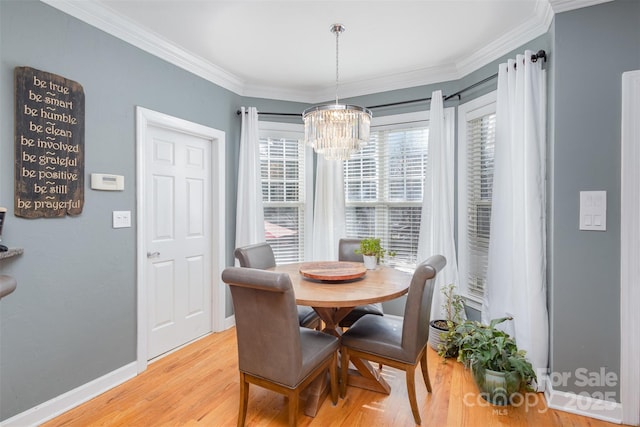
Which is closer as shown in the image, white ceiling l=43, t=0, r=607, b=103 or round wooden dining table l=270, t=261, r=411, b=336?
round wooden dining table l=270, t=261, r=411, b=336

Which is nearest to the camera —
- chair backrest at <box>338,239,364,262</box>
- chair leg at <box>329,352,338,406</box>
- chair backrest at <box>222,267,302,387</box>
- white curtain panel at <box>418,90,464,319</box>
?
chair backrest at <box>222,267,302,387</box>

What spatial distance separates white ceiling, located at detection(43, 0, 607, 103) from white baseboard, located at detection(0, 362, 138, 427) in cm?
245

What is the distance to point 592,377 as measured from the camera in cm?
198

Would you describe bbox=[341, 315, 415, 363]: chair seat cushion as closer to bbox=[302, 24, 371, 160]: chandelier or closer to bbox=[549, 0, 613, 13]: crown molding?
bbox=[302, 24, 371, 160]: chandelier

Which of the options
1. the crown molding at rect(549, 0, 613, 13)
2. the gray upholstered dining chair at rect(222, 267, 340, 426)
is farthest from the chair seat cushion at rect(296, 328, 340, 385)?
the crown molding at rect(549, 0, 613, 13)

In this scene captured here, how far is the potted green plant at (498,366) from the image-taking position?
6.62 ft

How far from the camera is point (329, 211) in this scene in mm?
3641

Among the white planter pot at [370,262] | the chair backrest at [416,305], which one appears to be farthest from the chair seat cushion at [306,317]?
the chair backrest at [416,305]

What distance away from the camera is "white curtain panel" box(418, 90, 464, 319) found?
2.99 m

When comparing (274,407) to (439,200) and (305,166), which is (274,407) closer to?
(439,200)

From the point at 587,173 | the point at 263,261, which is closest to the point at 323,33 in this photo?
the point at 263,261

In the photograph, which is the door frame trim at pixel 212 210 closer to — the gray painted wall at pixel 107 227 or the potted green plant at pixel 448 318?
the gray painted wall at pixel 107 227

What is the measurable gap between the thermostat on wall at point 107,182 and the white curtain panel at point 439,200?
104 inches

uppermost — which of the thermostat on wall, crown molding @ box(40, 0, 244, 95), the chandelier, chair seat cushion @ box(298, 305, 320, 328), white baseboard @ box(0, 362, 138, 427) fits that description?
crown molding @ box(40, 0, 244, 95)
